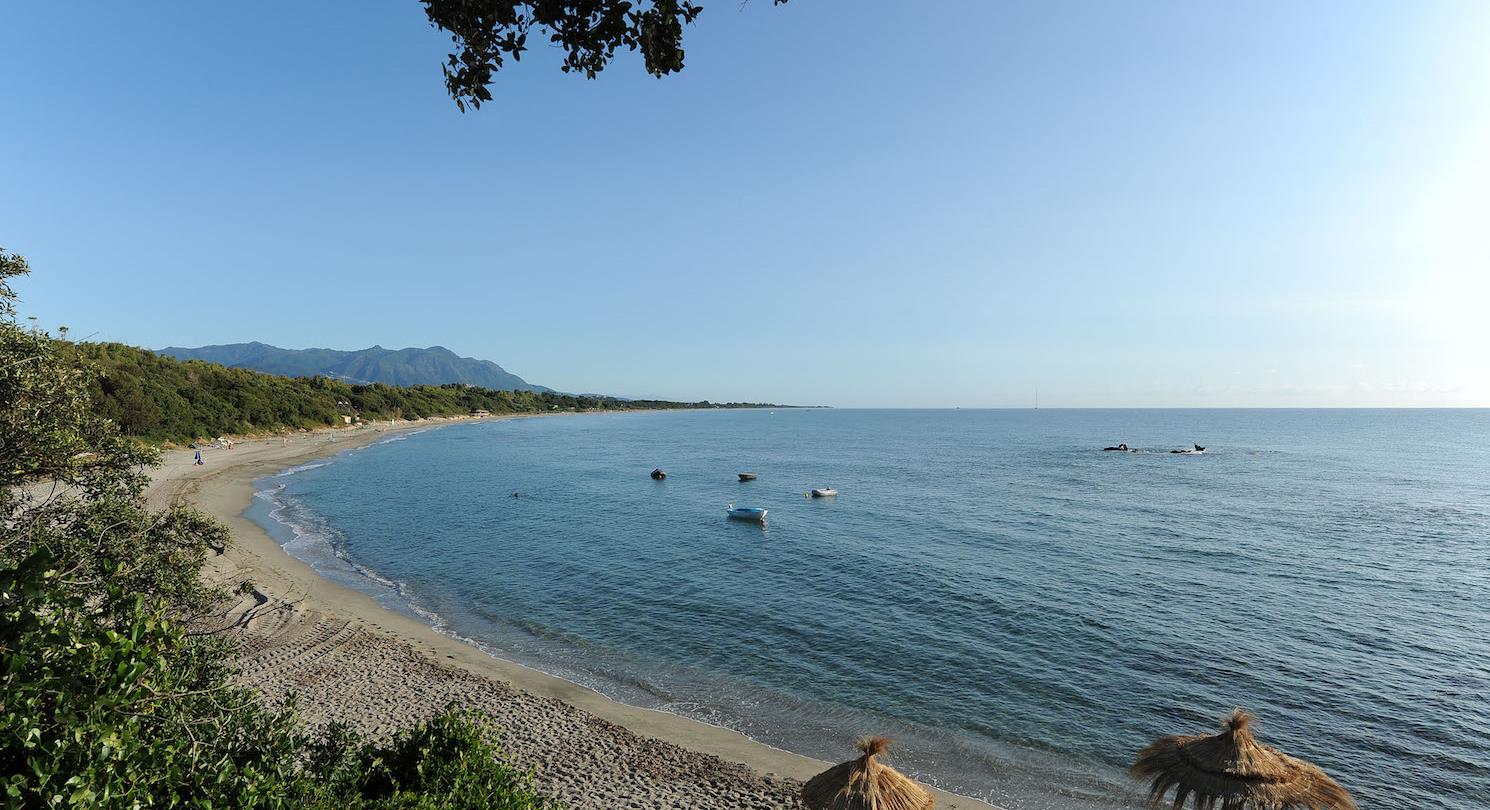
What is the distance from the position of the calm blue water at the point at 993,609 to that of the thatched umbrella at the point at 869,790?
4.80m

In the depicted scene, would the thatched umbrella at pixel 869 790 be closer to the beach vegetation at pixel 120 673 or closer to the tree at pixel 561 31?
the beach vegetation at pixel 120 673

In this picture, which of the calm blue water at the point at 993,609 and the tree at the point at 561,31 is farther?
the calm blue water at the point at 993,609

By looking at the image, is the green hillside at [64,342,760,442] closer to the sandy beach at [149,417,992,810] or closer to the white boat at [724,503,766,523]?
the sandy beach at [149,417,992,810]

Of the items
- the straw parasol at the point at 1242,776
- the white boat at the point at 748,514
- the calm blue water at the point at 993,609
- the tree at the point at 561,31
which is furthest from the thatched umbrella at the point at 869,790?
the white boat at the point at 748,514

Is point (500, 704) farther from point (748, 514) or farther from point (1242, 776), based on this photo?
point (748, 514)

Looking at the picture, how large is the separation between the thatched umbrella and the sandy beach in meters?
2.69

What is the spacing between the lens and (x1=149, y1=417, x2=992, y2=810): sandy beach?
1438 centimetres

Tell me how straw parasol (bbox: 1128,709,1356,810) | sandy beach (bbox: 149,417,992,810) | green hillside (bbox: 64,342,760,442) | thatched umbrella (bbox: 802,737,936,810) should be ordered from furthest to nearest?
green hillside (bbox: 64,342,760,442) < sandy beach (bbox: 149,417,992,810) < thatched umbrella (bbox: 802,737,936,810) < straw parasol (bbox: 1128,709,1356,810)

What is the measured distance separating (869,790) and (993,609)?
17627 millimetres

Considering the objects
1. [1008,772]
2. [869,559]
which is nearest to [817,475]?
[869,559]

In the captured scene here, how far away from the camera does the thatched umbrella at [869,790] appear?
11320 millimetres

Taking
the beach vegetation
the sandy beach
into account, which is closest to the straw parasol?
the sandy beach

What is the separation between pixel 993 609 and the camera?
26.9 m

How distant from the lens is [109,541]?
9039mm
